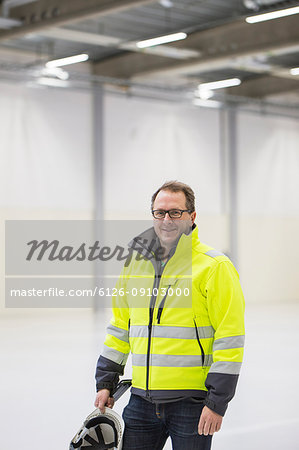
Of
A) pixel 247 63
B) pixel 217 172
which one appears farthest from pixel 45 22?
pixel 217 172

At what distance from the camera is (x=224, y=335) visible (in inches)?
97.2

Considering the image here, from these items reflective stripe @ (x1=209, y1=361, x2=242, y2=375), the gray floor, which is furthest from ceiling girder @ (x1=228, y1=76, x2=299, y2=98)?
reflective stripe @ (x1=209, y1=361, x2=242, y2=375)

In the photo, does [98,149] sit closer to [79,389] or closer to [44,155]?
[44,155]

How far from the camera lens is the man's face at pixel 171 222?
2.62 m

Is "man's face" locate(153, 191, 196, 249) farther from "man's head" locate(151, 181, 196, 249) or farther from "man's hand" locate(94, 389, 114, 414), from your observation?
"man's hand" locate(94, 389, 114, 414)

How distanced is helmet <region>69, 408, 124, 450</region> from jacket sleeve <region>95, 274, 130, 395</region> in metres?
0.15

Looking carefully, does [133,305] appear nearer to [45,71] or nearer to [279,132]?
[45,71]

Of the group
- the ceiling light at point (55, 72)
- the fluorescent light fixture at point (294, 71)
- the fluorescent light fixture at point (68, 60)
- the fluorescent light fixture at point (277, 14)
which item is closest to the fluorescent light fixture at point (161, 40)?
the fluorescent light fixture at point (277, 14)

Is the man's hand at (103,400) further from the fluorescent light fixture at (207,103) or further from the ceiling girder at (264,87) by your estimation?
the ceiling girder at (264,87)

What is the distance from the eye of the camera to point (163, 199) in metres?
2.63

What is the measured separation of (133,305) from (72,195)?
41.4 feet

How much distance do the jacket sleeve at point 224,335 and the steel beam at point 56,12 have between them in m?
8.13

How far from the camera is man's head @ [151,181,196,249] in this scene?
8.58 feet

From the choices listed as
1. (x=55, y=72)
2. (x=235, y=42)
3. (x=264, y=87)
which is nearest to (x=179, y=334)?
(x=235, y=42)
